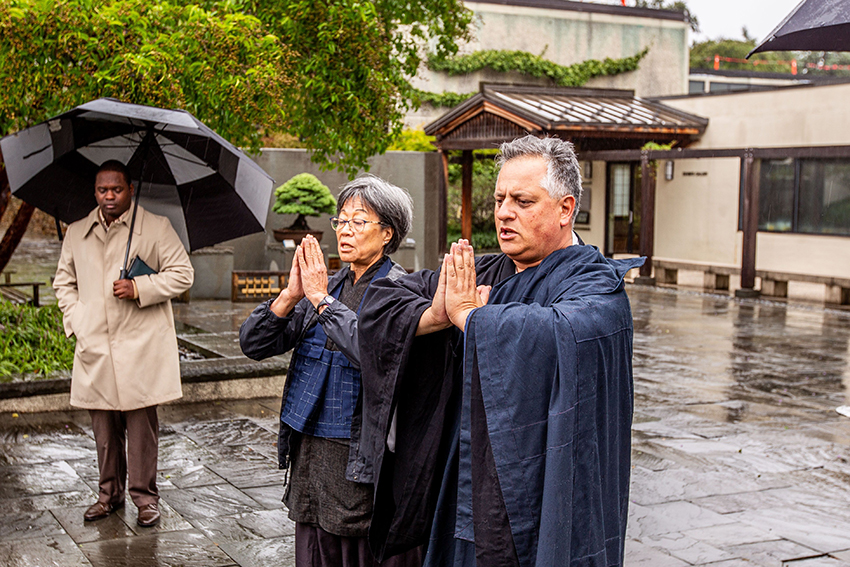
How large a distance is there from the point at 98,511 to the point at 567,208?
3.20 m

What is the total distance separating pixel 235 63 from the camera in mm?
6551

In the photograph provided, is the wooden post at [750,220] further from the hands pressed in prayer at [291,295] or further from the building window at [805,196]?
the hands pressed in prayer at [291,295]

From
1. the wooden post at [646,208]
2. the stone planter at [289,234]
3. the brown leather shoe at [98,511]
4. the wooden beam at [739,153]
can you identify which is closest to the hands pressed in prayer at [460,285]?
the brown leather shoe at [98,511]

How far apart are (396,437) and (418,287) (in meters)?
0.45

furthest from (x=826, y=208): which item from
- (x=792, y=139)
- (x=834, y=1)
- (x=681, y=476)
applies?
(x=834, y=1)

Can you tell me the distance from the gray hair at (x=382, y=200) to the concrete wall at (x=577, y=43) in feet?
76.3

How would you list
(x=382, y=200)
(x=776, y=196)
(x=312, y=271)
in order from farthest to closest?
(x=776, y=196)
(x=382, y=200)
(x=312, y=271)

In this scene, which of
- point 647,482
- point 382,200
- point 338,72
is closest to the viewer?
point 382,200

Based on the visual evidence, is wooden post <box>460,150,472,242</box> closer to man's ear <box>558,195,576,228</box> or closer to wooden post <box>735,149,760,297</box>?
wooden post <box>735,149,760,297</box>

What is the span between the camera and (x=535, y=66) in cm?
2805

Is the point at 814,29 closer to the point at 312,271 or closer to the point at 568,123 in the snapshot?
the point at 312,271

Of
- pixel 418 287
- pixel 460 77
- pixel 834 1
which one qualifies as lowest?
pixel 418 287

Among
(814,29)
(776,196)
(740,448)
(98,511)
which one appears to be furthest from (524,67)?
(98,511)

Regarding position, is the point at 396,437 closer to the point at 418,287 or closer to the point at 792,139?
the point at 418,287
